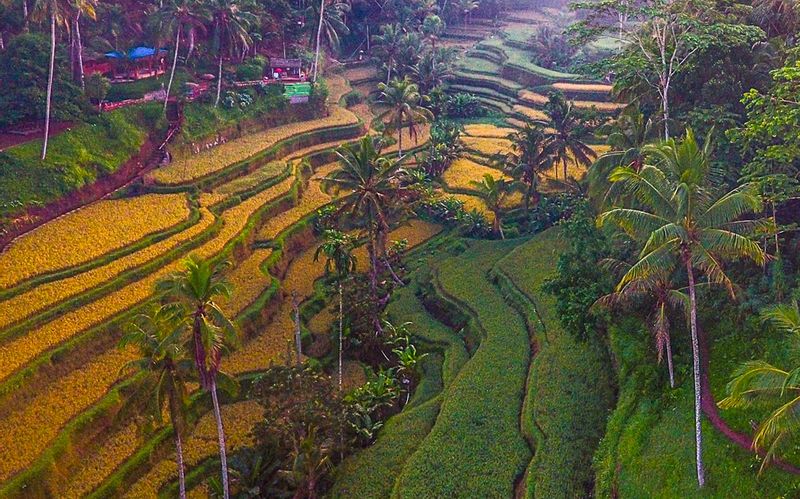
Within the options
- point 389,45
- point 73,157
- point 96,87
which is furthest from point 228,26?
point 389,45

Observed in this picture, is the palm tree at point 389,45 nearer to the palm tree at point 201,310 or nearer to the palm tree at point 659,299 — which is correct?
the palm tree at point 659,299

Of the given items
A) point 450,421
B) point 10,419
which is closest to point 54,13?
point 10,419

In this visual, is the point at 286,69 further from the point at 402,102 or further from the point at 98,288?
the point at 98,288

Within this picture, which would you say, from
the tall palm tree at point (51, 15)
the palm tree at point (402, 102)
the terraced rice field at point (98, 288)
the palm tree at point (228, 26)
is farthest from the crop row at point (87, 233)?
the palm tree at point (402, 102)

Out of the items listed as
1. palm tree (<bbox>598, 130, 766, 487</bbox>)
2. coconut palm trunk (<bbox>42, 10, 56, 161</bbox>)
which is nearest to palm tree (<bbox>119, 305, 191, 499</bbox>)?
palm tree (<bbox>598, 130, 766, 487</bbox>)

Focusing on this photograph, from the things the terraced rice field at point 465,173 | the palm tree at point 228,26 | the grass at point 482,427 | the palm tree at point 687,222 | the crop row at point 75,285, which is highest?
the palm tree at point 228,26

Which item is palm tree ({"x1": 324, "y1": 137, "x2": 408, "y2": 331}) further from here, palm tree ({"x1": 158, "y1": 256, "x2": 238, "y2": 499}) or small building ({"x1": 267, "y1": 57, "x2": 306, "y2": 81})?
small building ({"x1": 267, "y1": 57, "x2": 306, "y2": 81})

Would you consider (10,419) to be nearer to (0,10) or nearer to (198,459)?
(198,459)
